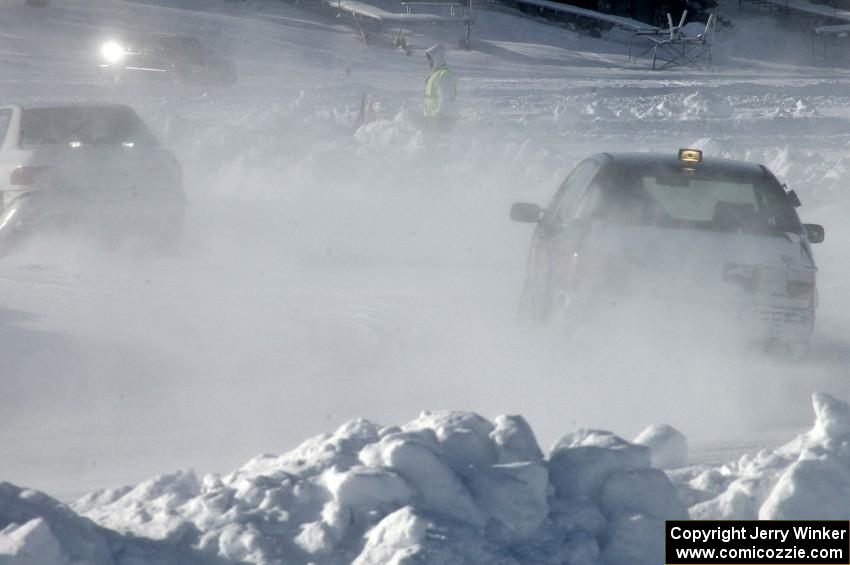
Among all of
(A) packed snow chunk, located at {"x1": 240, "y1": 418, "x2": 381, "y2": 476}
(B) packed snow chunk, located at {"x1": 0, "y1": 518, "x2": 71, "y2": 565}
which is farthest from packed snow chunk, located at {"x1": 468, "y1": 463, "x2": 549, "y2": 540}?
(B) packed snow chunk, located at {"x1": 0, "y1": 518, "x2": 71, "y2": 565}

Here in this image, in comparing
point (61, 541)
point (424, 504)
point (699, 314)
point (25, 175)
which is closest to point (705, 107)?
point (25, 175)

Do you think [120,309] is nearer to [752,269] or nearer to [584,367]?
[584,367]

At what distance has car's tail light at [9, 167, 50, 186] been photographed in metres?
12.9

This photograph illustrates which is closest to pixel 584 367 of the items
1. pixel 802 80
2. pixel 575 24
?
pixel 802 80

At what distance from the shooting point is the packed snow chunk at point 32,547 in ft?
14.5

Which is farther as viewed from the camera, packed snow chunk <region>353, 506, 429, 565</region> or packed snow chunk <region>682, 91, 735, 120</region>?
packed snow chunk <region>682, 91, 735, 120</region>

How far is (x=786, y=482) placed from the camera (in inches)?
200

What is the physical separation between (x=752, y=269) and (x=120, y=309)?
4884mm

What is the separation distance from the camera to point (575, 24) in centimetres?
5303

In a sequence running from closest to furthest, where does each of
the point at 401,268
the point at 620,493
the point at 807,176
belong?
the point at 620,493 → the point at 401,268 → the point at 807,176

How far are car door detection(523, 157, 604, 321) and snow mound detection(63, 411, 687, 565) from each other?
11.0 feet

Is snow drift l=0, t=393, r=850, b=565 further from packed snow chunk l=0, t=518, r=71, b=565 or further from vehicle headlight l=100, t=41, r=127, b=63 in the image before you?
vehicle headlight l=100, t=41, r=127, b=63

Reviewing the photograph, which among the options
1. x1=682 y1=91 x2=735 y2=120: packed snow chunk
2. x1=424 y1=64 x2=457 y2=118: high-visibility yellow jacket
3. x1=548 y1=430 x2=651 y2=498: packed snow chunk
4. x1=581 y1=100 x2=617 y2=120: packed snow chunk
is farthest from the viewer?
x1=682 y1=91 x2=735 y2=120: packed snow chunk

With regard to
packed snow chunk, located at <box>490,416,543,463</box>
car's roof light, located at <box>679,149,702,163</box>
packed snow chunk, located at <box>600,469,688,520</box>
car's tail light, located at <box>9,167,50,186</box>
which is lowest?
packed snow chunk, located at <box>600,469,688,520</box>
